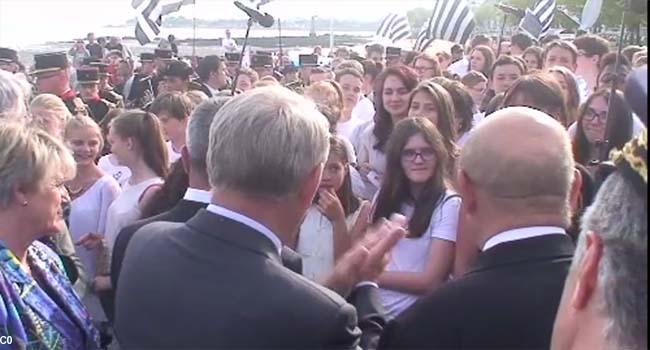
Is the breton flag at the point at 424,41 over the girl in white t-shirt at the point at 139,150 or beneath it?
beneath

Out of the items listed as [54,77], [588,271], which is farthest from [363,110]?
[588,271]

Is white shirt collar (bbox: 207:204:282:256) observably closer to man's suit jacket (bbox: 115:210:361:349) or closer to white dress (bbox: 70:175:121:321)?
man's suit jacket (bbox: 115:210:361:349)

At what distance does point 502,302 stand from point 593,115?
9.82ft

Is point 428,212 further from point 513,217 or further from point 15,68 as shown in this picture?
point 15,68

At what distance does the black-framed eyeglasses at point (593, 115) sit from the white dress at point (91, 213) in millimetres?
2677

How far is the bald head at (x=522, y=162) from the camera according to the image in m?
2.25

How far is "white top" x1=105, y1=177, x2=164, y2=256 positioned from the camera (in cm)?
387

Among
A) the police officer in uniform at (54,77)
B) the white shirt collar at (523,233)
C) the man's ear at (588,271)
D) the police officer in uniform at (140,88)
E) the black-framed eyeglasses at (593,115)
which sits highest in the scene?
the man's ear at (588,271)

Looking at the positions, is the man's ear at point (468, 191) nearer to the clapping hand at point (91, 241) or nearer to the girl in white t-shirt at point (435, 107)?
the girl in white t-shirt at point (435, 107)

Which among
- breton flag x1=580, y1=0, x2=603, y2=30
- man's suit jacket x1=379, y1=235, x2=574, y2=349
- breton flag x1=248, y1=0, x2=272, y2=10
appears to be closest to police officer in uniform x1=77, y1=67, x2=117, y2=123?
breton flag x1=248, y1=0, x2=272, y2=10

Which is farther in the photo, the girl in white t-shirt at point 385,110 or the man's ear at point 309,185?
the girl in white t-shirt at point 385,110

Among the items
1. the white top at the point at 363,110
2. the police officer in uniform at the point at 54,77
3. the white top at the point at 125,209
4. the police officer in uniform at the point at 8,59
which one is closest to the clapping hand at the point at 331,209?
the white top at the point at 125,209

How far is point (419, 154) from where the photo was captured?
12.7ft

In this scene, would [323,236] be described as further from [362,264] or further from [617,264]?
[617,264]
